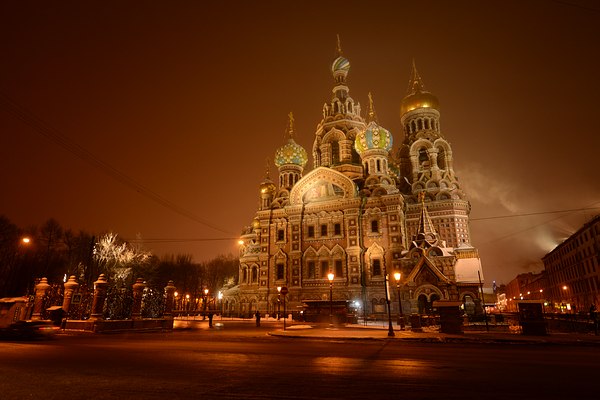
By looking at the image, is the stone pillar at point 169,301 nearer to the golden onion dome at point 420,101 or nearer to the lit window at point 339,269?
the lit window at point 339,269

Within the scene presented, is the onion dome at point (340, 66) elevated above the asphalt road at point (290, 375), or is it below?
above

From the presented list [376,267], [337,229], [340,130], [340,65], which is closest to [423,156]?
[340,130]

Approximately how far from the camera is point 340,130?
5119 centimetres

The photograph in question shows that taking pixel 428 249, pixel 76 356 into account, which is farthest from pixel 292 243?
pixel 76 356

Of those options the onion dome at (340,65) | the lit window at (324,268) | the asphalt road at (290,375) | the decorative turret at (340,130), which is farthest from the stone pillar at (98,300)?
the onion dome at (340,65)

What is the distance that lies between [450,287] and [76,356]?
3058cm

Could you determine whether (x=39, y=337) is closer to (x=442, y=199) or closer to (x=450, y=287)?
(x=450, y=287)

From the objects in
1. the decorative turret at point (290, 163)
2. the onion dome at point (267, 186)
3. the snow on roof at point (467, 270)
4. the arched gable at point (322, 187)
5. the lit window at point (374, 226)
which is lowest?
the snow on roof at point (467, 270)

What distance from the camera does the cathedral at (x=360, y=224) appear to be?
120 ft

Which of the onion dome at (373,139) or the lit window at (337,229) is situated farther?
the onion dome at (373,139)

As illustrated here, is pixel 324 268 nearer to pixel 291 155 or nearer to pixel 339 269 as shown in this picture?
pixel 339 269

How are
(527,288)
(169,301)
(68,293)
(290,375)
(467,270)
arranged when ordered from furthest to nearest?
(527,288)
(467,270)
(169,301)
(68,293)
(290,375)

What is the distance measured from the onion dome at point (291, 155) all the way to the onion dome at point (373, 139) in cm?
822

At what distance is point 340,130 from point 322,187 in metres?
10.8
